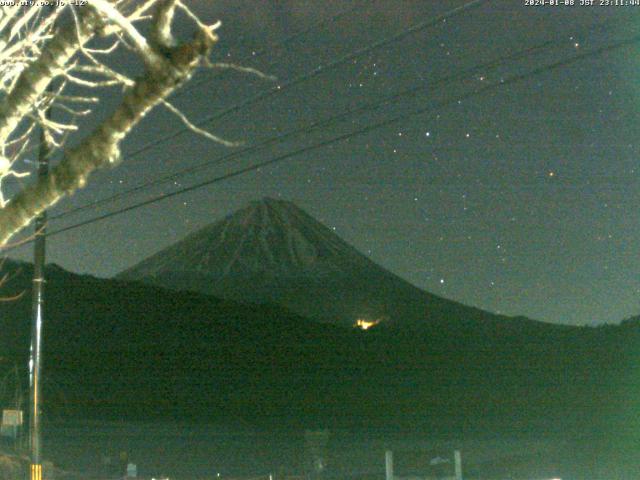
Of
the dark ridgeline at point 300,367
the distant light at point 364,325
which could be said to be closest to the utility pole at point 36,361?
the dark ridgeline at point 300,367

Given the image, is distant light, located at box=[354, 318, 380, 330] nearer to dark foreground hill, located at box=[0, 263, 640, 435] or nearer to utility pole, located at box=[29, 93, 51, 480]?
dark foreground hill, located at box=[0, 263, 640, 435]

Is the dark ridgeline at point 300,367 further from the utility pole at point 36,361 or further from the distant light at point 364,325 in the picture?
the utility pole at point 36,361

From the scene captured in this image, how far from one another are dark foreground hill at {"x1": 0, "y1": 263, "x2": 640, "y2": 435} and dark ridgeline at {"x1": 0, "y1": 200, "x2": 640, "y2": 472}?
19 centimetres

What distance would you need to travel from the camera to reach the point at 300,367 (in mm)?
91125

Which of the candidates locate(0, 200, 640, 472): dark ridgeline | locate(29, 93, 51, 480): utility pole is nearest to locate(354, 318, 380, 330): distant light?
locate(0, 200, 640, 472): dark ridgeline

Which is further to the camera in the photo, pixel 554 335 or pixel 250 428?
pixel 554 335

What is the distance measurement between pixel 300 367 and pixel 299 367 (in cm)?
21

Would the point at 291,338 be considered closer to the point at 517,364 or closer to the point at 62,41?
the point at 517,364

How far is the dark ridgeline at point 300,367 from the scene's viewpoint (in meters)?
65.0

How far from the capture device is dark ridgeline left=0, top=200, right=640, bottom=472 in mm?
65000

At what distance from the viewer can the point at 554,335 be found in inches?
3856

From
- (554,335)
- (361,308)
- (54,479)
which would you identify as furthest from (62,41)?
(361,308)

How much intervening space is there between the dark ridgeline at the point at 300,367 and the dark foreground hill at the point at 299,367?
7.4 inches

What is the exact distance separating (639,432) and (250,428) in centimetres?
2379
